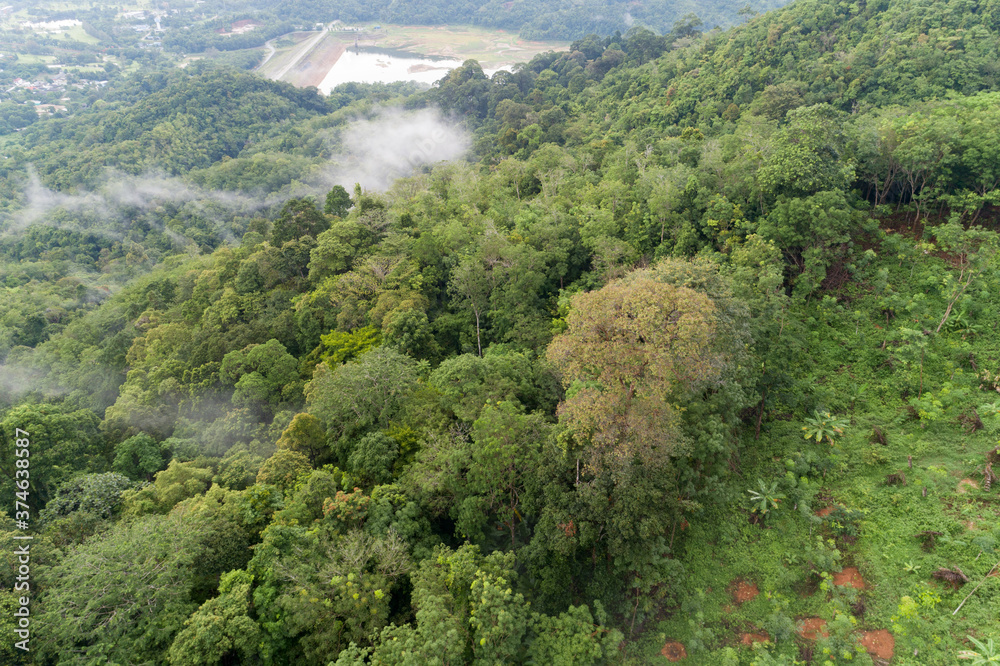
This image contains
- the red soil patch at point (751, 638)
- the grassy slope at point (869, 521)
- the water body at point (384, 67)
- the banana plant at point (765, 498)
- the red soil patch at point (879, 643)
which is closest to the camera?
the red soil patch at point (879, 643)

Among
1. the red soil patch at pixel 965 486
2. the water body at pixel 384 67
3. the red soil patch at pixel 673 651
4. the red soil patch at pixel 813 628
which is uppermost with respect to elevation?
the water body at pixel 384 67

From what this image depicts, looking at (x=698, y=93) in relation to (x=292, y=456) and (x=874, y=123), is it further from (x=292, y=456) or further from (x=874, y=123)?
(x=292, y=456)

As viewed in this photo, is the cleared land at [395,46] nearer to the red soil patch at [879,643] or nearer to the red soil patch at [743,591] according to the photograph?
the red soil patch at [743,591]

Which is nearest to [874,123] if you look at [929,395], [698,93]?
[929,395]

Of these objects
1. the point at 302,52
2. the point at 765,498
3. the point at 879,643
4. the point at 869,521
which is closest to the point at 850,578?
the point at 879,643

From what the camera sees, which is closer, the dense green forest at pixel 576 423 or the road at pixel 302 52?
the dense green forest at pixel 576 423

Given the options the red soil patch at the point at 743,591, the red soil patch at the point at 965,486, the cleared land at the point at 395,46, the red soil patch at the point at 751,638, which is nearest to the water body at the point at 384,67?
the cleared land at the point at 395,46

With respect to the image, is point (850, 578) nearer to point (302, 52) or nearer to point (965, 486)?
point (965, 486)
